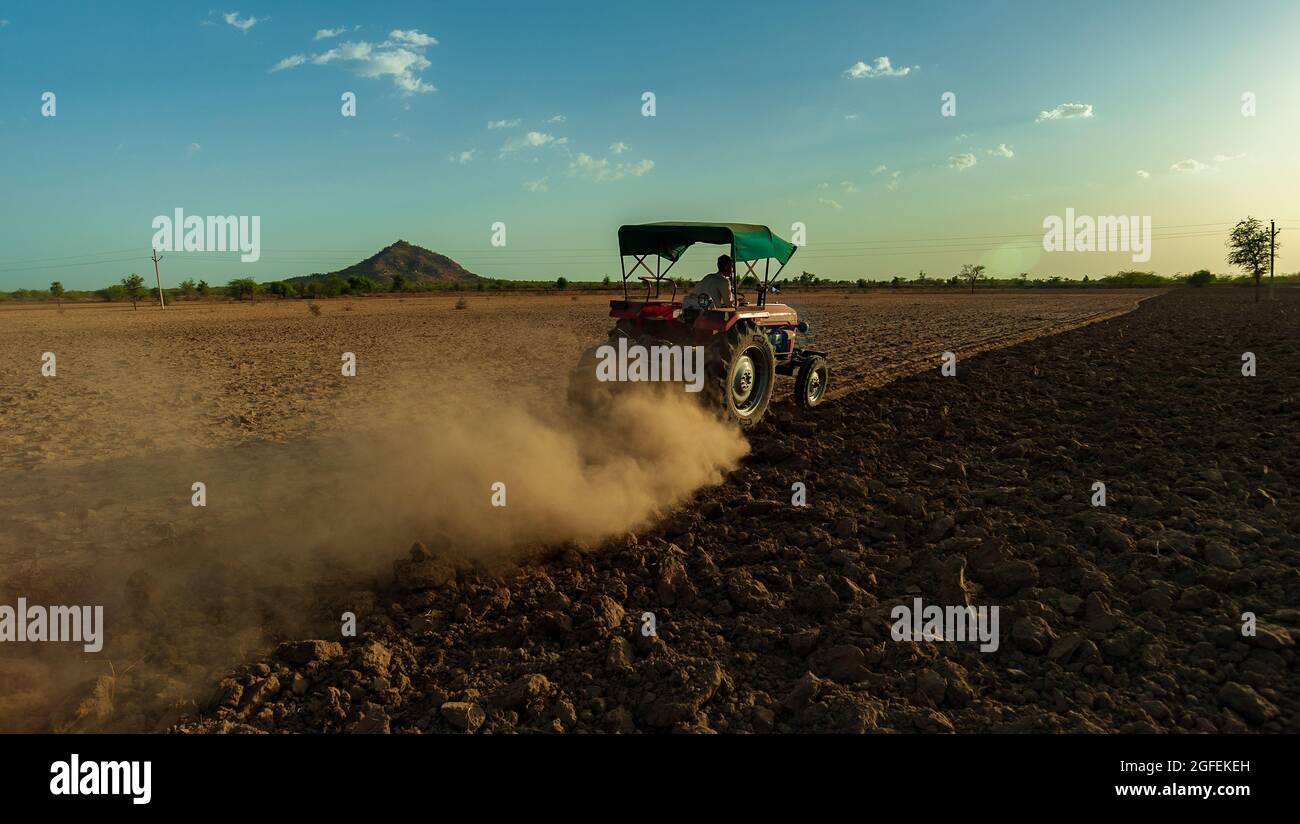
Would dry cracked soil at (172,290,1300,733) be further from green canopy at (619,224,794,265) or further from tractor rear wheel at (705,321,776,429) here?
green canopy at (619,224,794,265)

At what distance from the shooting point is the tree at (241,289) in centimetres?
5762

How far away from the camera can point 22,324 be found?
104 feet

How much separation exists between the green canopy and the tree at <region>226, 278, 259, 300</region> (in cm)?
A: 5989

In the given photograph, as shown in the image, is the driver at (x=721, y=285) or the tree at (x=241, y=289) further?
the tree at (x=241, y=289)

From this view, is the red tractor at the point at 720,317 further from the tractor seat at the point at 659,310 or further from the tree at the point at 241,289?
the tree at the point at 241,289

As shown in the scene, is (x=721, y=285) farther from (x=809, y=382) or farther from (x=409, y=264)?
(x=409, y=264)

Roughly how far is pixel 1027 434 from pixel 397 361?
1340cm

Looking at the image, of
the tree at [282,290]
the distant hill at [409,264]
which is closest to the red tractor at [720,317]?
the tree at [282,290]

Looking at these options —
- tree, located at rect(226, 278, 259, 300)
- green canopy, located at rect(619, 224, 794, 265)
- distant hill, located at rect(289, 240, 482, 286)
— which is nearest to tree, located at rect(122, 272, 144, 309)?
tree, located at rect(226, 278, 259, 300)

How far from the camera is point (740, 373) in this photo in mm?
7746

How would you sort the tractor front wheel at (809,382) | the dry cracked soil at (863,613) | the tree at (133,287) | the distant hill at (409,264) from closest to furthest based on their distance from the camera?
the dry cracked soil at (863,613), the tractor front wheel at (809,382), the tree at (133,287), the distant hill at (409,264)
